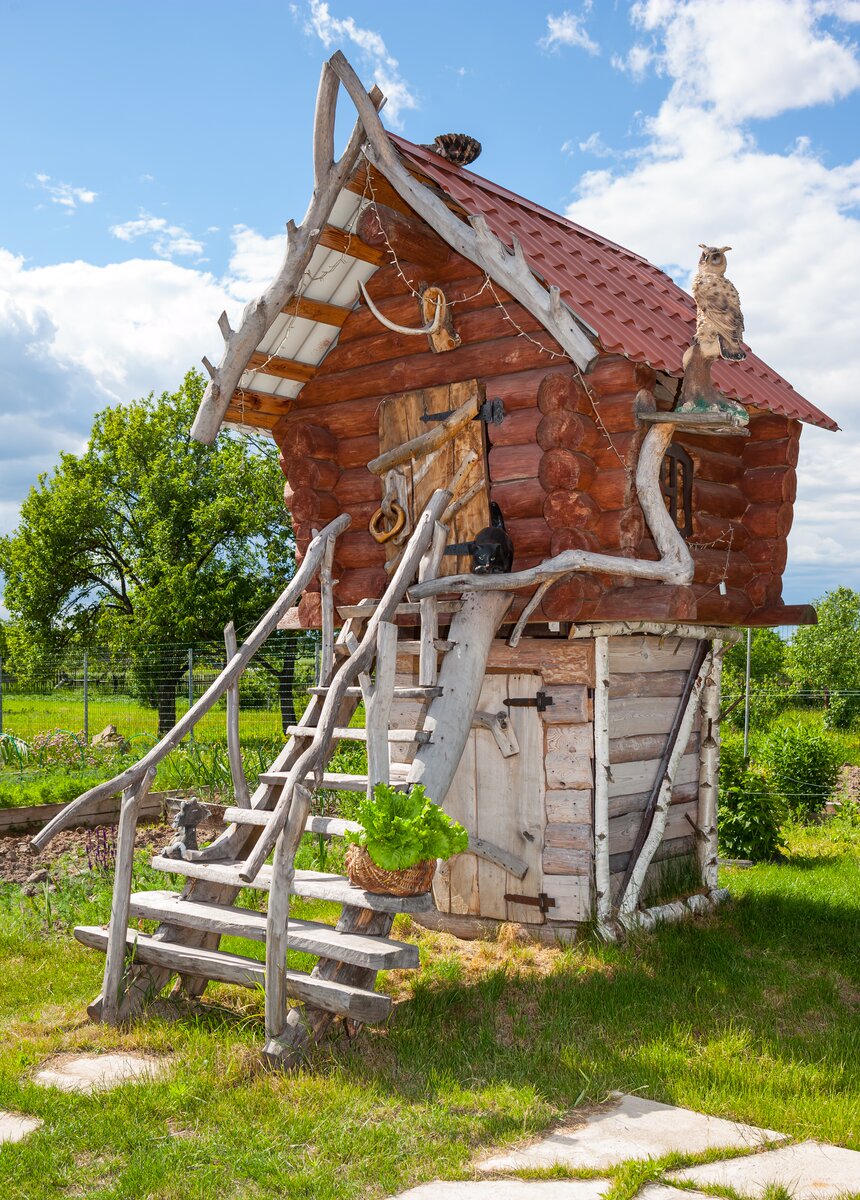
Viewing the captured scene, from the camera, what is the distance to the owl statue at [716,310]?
7.77 metres

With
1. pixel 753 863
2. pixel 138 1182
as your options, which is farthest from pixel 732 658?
pixel 138 1182

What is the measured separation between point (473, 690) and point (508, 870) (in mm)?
1696

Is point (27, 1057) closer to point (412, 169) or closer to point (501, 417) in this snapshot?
point (501, 417)

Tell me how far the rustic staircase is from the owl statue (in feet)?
7.06

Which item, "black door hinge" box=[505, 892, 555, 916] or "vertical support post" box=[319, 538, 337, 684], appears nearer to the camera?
"vertical support post" box=[319, 538, 337, 684]

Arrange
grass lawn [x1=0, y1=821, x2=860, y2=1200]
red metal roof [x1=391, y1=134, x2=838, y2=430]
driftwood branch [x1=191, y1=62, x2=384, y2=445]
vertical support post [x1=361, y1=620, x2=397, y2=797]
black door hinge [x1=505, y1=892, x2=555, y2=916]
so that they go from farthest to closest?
black door hinge [x1=505, y1=892, x2=555, y2=916]
driftwood branch [x1=191, y1=62, x2=384, y2=445]
red metal roof [x1=391, y1=134, x2=838, y2=430]
vertical support post [x1=361, y1=620, x2=397, y2=797]
grass lawn [x1=0, y1=821, x2=860, y2=1200]

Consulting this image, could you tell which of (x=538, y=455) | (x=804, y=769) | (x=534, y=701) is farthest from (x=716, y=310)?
(x=804, y=769)

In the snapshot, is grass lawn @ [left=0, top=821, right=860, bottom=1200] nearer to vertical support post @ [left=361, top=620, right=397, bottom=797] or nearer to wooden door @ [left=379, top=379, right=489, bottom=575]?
vertical support post @ [left=361, top=620, right=397, bottom=797]

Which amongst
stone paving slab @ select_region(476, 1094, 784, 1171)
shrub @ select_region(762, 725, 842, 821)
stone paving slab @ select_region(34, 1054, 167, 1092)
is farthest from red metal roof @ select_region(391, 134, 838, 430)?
shrub @ select_region(762, 725, 842, 821)

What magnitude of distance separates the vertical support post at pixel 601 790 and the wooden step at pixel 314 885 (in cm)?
221

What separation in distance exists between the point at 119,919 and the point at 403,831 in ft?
6.82

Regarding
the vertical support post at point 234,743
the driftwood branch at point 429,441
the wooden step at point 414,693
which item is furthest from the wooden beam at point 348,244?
the wooden step at point 414,693

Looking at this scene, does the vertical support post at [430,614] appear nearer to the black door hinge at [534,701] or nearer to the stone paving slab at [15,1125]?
the black door hinge at [534,701]

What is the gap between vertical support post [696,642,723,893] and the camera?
967 centimetres
